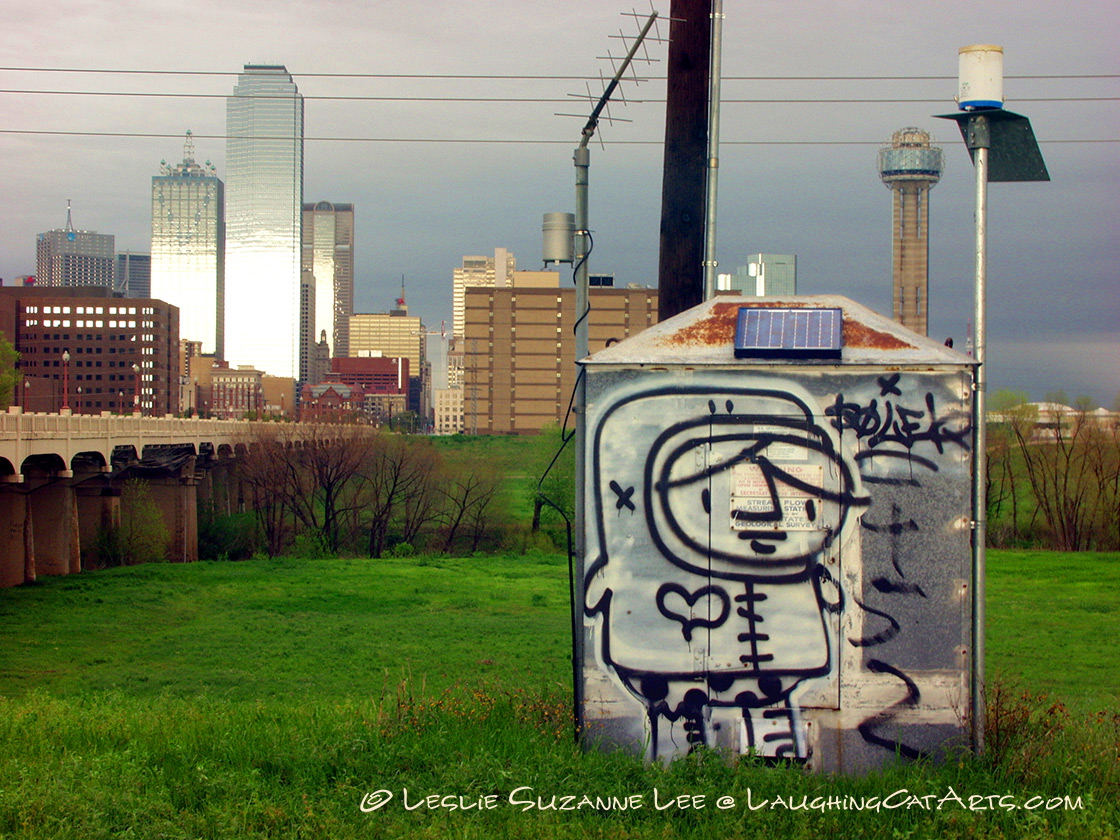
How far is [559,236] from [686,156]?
2147mm

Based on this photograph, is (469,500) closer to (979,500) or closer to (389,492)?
(389,492)

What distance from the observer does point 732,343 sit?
662 cm

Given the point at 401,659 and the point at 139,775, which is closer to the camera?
the point at 139,775

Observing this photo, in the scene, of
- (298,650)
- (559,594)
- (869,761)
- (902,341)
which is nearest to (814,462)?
(902,341)

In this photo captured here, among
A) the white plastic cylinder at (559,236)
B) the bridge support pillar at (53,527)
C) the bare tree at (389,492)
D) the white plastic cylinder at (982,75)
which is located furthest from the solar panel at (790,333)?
the bare tree at (389,492)

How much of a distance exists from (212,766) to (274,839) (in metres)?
1.23

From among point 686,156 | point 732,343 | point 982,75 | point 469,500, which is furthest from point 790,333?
point 469,500

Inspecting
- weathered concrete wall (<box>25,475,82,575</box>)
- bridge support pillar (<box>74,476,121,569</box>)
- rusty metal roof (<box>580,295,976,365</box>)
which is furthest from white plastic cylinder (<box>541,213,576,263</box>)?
bridge support pillar (<box>74,476,121,569</box>)

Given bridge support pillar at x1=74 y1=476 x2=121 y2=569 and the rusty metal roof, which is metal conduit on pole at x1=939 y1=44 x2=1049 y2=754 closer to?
the rusty metal roof

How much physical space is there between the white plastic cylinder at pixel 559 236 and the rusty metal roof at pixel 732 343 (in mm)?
5314

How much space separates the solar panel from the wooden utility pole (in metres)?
3.86

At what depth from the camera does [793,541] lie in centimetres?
632

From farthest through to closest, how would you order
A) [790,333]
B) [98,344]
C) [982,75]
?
[98,344], [982,75], [790,333]

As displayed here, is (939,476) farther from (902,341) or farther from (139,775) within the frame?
(139,775)
